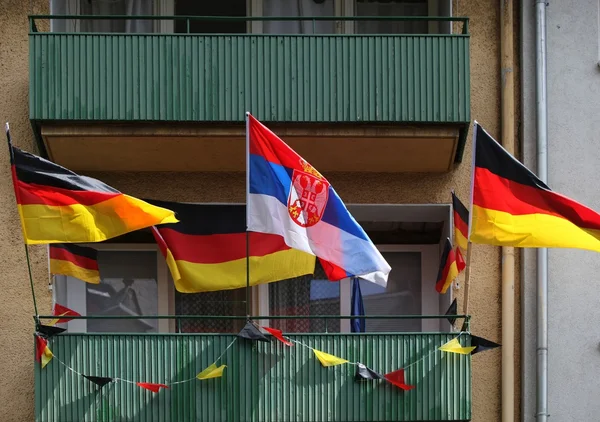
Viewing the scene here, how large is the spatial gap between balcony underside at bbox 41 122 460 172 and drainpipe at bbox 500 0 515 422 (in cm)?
74

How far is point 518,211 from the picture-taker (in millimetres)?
13391

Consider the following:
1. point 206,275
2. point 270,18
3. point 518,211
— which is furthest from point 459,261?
point 270,18

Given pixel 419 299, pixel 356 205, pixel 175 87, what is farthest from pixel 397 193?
pixel 175 87

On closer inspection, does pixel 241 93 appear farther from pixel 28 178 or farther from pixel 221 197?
pixel 28 178

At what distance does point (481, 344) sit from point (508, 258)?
4.47 ft

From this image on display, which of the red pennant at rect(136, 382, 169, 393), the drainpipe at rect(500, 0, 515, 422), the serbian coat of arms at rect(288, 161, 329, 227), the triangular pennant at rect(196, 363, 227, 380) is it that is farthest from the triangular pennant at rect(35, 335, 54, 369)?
the drainpipe at rect(500, 0, 515, 422)

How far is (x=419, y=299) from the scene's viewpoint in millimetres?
16094

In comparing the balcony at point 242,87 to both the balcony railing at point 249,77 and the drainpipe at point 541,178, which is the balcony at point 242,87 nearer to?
the balcony railing at point 249,77

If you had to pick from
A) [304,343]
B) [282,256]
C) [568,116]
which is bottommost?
[304,343]

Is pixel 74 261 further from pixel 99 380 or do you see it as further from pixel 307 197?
pixel 307 197

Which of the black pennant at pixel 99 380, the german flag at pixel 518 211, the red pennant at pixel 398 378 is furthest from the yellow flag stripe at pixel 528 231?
the black pennant at pixel 99 380

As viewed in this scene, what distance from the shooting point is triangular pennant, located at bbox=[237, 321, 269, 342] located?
13773 millimetres

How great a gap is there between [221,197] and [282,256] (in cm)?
165

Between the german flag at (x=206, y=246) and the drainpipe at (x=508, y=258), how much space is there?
2899 mm
